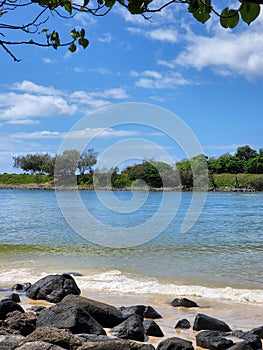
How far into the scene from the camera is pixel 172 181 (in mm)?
97562

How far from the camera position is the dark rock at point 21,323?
598 cm

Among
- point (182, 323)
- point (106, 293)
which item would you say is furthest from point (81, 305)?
point (106, 293)

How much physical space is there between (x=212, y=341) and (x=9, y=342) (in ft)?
8.39

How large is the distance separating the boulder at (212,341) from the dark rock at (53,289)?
327 cm

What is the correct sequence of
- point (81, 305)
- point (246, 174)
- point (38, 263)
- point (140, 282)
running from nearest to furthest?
point (81, 305)
point (140, 282)
point (38, 263)
point (246, 174)

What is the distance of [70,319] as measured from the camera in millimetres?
6152

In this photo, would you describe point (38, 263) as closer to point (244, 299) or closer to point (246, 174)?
point (244, 299)

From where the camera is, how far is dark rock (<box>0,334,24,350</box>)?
4682mm

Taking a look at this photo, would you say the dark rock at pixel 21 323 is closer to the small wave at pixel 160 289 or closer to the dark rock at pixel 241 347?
the dark rock at pixel 241 347

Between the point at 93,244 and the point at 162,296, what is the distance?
35.7ft

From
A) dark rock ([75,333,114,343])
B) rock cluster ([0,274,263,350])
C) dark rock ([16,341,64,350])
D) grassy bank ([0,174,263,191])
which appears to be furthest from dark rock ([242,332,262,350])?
grassy bank ([0,174,263,191])

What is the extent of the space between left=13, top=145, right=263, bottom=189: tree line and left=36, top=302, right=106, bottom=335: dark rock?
2630 inches

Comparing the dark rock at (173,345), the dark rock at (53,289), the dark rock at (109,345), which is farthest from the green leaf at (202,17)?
the dark rock at (53,289)

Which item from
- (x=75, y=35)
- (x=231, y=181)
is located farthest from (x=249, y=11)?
(x=231, y=181)
